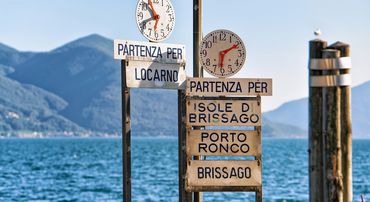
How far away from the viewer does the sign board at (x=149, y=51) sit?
14.8 meters

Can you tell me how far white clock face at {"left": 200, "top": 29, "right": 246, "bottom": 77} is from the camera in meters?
14.7

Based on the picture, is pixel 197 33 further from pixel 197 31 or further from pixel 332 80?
pixel 332 80

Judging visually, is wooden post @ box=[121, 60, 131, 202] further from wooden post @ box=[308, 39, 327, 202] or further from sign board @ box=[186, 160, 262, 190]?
wooden post @ box=[308, 39, 327, 202]

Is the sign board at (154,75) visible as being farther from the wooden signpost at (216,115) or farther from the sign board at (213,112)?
the sign board at (213,112)

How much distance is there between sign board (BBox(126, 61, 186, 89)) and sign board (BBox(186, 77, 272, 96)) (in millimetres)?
758

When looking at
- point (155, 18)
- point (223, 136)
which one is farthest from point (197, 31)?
point (223, 136)

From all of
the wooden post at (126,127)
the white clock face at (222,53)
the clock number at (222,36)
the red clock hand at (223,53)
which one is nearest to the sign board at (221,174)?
the wooden post at (126,127)

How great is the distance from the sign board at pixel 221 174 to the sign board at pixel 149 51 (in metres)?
1.85

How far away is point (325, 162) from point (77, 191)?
47.7 metres

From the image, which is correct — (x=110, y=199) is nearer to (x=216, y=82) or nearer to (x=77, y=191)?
(x=77, y=191)

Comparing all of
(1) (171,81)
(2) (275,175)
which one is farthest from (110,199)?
(1) (171,81)

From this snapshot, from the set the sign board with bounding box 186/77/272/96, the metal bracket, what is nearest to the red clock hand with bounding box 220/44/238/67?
the sign board with bounding box 186/77/272/96

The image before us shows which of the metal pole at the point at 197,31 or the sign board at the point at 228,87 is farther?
the metal pole at the point at 197,31

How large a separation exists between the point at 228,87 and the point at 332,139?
2.40m
